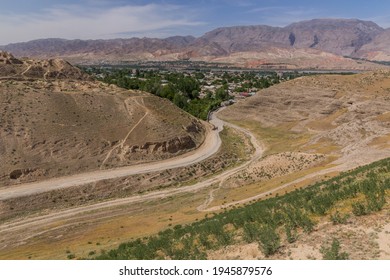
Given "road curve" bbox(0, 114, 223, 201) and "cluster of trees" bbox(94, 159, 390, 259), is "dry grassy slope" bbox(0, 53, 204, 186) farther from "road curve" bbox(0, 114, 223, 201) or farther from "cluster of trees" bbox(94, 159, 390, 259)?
"cluster of trees" bbox(94, 159, 390, 259)

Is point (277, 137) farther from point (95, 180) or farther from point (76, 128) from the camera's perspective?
point (95, 180)

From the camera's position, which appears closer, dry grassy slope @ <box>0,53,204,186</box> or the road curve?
the road curve

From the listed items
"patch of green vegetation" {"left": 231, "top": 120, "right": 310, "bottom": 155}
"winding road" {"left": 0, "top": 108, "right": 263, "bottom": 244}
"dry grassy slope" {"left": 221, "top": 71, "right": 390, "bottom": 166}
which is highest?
"dry grassy slope" {"left": 221, "top": 71, "right": 390, "bottom": 166}

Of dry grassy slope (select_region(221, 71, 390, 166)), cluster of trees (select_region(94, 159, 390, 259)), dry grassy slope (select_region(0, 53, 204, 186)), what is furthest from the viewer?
dry grassy slope (select_region(221, 71, 390, 166))

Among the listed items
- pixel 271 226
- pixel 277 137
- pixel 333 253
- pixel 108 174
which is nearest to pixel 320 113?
pixel 277 137

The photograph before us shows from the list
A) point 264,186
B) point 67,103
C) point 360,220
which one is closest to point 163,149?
point 67,103

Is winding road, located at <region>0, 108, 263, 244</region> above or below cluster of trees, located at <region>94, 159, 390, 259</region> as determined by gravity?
below

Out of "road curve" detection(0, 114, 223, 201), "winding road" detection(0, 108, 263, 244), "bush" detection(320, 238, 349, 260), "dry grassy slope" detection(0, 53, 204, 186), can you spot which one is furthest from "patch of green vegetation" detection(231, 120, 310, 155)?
"bush" detection(320, 238, 349, 260)

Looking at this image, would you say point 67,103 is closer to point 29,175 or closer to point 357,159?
point 29,175
